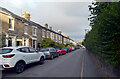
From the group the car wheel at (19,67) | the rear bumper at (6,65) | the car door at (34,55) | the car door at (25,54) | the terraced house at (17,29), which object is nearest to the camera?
the rear bumper at (6,65)

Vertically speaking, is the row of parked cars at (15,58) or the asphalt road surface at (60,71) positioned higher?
the row of parked cars at (15,58)

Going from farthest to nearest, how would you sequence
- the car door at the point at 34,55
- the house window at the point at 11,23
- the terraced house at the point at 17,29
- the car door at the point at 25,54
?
the house window at the point at 11,23, the terraced house at the point at 17,29, the car door at the point at 34,55, the car door at the point at 25,54

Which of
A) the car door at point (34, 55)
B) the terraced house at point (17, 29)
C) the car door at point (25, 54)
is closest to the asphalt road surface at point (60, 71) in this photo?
the car door at point (34, 55)

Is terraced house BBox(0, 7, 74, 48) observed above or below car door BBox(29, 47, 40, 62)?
above

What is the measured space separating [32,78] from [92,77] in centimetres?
336

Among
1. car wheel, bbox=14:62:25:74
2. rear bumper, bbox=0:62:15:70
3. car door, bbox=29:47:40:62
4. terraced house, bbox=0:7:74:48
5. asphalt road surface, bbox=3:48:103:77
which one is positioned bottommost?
asphalt road surface, bbox=3:48:103:77

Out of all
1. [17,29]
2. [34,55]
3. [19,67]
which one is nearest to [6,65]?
[19,67]

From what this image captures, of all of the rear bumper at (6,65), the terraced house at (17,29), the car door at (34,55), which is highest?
→ the terraced house at (17,29)

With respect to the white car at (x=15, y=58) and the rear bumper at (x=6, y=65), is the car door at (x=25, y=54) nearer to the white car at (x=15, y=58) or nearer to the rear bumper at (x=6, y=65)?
the white car at (x=15, y=58)

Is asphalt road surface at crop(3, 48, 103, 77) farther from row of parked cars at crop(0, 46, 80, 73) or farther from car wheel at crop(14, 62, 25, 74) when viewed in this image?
row of parked cars at crop(0, 46, 80, 73)

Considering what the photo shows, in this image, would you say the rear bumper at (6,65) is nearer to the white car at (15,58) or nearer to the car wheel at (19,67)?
the white car at (15,58)

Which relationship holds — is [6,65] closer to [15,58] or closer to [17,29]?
[15,58]

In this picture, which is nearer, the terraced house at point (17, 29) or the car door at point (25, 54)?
the car door at point (25, 54)

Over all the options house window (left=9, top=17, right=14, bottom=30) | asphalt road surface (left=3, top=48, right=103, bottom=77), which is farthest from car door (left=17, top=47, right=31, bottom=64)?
house window (left=9, top=17, right=14, bottom=30)
